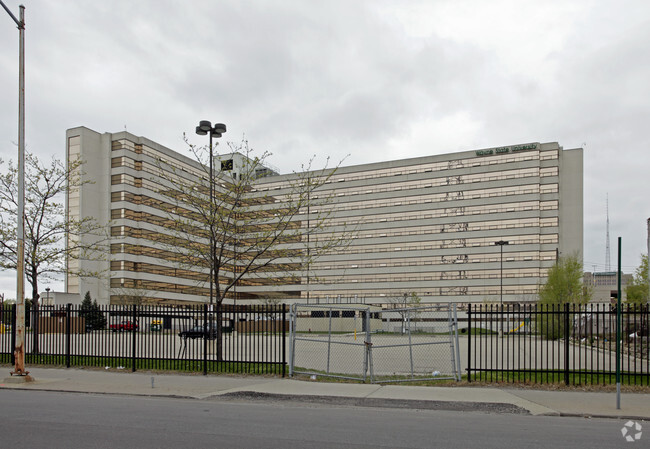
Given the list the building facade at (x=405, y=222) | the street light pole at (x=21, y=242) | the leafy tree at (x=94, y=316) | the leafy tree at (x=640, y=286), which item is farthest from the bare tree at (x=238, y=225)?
the building facade at (x=405, y=222)

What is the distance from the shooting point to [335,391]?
13562 mm

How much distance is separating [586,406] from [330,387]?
5995 millimetres

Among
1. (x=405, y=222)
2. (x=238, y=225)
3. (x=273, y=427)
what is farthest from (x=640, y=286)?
(x=405, y=222)

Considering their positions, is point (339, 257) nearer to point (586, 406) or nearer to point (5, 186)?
point (5, 186)

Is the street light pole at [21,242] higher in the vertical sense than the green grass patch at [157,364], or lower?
higher

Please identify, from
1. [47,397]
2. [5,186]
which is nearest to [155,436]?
[47,397]

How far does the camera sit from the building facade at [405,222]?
88.1 m

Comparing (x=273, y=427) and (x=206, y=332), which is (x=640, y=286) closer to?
(x=206, y=332)

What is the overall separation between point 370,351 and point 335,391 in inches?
82.7

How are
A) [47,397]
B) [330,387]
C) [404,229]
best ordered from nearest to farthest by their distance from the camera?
[47,397] → [330,387] → [404,229]

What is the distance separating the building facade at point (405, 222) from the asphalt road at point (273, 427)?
71510mm

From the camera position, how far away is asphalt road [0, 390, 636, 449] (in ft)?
26.7

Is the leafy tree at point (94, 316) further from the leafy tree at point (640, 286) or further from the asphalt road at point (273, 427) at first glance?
the leafy tree at point (640, 286)

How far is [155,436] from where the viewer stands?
8484 mm
